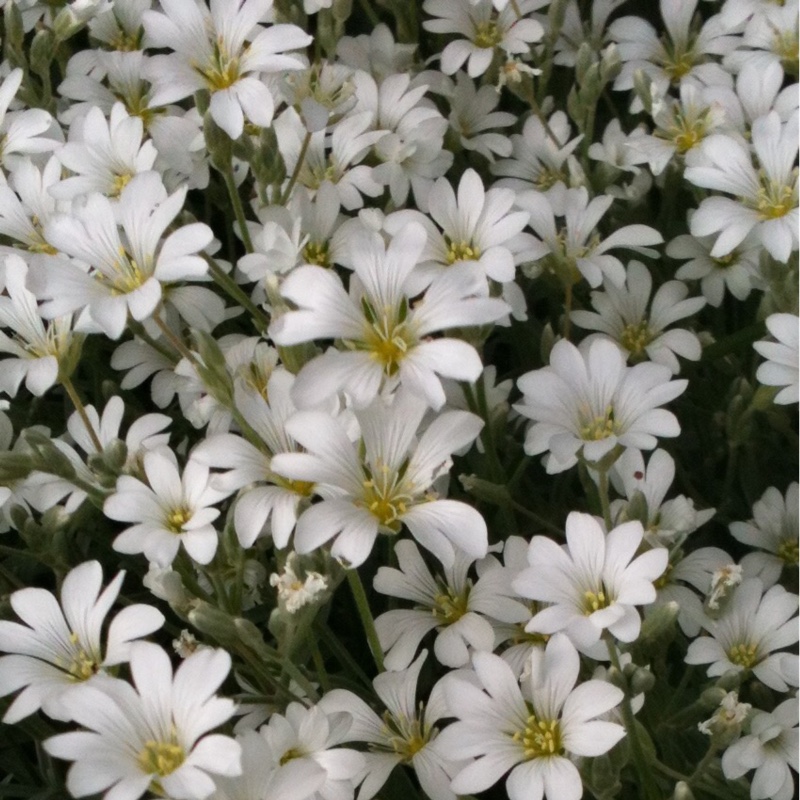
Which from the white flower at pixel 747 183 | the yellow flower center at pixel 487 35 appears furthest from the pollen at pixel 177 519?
the yellow flower center at pixel 487 35

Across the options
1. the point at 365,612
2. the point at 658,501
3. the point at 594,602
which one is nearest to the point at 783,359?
the point at 658,501

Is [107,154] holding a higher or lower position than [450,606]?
higher

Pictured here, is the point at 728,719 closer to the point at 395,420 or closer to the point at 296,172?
the point at 395,420

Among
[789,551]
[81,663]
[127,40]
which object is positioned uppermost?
[127,40]

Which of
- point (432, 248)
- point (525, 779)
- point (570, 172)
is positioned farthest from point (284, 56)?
point (525, 779)

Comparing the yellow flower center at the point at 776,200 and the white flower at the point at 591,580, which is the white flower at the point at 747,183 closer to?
the yellow flower center at the point at 776,200

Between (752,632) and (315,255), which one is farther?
(315,255)

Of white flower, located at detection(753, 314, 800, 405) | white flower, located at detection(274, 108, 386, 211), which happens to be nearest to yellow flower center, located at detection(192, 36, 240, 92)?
white flower, located at detection(274, 108, 386, 211)

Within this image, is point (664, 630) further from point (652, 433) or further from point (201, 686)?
point (201, 686)
